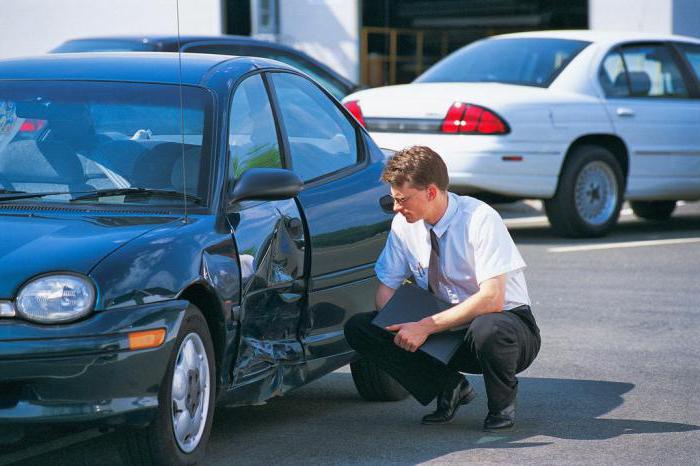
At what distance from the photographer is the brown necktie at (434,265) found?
580 cm

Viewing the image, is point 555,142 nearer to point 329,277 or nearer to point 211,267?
point 329,277

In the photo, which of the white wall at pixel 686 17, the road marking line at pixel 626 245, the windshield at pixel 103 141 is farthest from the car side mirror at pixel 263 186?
the white wall at pixel 686 17

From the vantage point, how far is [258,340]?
535 cm

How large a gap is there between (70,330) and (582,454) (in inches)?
79.5

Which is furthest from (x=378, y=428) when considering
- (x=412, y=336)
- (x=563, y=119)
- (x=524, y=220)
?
(x=524, y=220)

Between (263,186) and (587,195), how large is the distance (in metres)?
7.39

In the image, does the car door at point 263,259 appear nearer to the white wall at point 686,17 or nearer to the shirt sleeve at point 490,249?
the shirt sleeve at point 490,249

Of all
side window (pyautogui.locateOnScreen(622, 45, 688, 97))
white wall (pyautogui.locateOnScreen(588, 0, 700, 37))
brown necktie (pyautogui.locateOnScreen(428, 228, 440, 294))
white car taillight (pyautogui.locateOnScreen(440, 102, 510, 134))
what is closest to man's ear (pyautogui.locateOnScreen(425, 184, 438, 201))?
brown necktie (pyautogui.locateOnScreen(428, 228, 440, 294))

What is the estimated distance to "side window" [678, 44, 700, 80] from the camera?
520 inches

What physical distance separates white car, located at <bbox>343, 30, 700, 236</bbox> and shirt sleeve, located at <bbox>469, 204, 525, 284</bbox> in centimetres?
560

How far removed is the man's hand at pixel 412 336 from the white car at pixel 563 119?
5714 millimetres

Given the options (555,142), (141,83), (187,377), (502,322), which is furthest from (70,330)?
(555,142)

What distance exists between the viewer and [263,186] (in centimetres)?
524

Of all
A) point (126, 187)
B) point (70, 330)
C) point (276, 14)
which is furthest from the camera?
point (276, 14)
